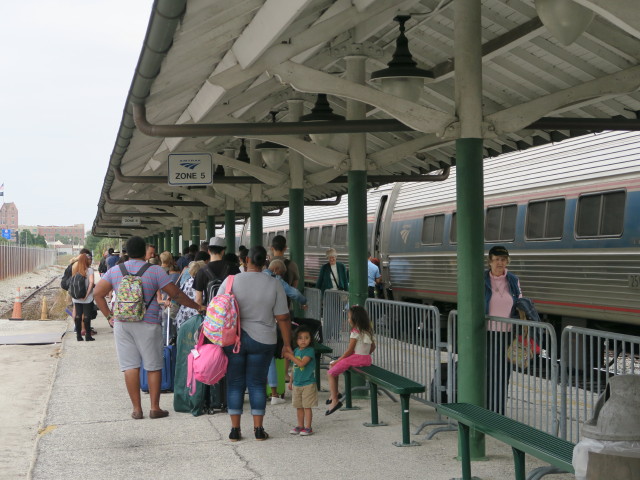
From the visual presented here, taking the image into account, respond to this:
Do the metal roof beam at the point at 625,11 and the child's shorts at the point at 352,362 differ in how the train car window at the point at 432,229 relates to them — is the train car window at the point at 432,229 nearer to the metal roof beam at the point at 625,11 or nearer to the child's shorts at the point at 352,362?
the child's shorts at the point at 352,362

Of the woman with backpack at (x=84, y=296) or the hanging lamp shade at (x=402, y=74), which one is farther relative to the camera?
the woman with backpack at (x=84, y=296)

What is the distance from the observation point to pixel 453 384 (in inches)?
354

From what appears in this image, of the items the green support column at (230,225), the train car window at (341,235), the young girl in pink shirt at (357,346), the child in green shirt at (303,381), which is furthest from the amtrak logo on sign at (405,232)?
the child in green shirt at (303,381)

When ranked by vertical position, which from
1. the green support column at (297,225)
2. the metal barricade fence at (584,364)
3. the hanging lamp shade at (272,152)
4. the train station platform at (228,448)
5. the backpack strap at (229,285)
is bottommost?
the train station platform at (228,448)

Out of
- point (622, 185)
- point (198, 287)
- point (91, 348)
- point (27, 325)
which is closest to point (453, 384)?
point (198, 287)

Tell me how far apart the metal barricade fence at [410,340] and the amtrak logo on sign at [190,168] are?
5459 mm

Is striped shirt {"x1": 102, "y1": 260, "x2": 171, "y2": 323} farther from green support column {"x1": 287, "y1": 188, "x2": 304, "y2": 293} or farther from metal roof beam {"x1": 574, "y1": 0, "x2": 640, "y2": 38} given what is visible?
metal roof beam {"x1": 574, "y1": 0, "x2": 640, "y2": 38}

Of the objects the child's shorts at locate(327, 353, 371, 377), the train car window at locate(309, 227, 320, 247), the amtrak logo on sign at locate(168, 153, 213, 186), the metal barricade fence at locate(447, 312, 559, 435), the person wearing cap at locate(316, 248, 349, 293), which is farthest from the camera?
the train car window at locate(309, 227, 320, 247)

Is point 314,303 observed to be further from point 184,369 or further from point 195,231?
point 195,231

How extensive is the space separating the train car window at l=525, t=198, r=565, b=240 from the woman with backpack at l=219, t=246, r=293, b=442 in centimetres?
689

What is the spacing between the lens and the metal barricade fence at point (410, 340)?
931 cm

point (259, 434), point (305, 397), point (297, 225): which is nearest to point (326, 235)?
point (297, 225)

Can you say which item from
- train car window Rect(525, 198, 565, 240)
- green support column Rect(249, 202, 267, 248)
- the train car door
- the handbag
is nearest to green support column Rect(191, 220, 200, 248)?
the train car door

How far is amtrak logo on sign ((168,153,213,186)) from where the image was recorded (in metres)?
15.6
